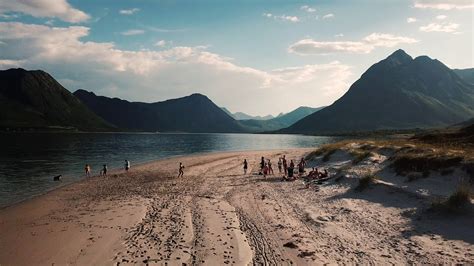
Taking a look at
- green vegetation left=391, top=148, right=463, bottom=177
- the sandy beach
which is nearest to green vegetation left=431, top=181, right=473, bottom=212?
the sandy beach

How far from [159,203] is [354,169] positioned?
56.1 feet

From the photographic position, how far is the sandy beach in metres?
14.4

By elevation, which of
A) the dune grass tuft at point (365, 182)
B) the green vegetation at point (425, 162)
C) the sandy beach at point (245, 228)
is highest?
the green vegetation at point (425, 162)

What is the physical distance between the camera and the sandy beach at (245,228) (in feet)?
47.1

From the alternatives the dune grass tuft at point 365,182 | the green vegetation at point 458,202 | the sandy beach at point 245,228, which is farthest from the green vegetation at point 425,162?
the green vegetation at point 458,202

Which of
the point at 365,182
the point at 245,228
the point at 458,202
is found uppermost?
→ the point at 458,202

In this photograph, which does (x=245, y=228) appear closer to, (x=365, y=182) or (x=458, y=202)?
(x=458, y=202)

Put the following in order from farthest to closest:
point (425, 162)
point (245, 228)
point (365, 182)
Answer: point (425, 162)
point (365, 182)
point (245, 228)

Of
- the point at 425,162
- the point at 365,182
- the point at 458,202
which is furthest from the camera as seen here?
the point at 425,162

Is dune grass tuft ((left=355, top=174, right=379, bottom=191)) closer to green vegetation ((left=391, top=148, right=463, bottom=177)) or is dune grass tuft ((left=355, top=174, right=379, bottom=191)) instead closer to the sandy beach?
the sandy beach

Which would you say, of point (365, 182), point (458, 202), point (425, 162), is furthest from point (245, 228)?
point (425, 162)

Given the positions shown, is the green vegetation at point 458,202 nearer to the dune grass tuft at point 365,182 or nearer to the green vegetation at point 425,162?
the green vegetation at point 425,162

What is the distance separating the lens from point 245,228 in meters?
18.7

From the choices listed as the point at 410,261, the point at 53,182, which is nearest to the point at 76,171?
the point at 53,182
